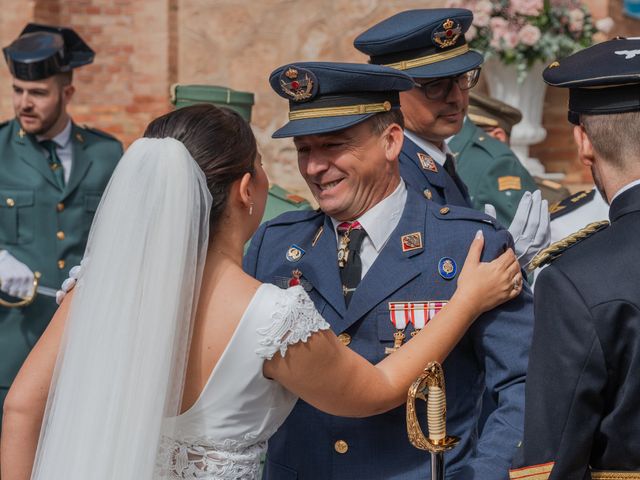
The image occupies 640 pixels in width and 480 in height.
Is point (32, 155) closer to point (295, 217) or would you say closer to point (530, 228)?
point (295, 217)

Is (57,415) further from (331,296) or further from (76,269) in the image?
(331,296)

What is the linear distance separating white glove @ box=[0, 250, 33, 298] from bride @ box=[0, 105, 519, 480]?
302cm

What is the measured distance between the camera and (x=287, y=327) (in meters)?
2.28

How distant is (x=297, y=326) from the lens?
229 centimetres

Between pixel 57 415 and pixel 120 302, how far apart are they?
0.91 ft

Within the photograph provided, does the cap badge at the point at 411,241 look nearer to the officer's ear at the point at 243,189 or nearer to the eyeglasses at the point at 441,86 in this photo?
the officer's ear at the point at 243,189

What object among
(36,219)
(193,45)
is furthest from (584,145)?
(193,45)

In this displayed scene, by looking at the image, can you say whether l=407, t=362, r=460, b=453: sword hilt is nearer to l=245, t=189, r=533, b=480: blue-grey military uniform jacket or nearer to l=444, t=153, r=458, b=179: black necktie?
l=245, t=189, r=533, b=480: blue-grey military uniform jacket

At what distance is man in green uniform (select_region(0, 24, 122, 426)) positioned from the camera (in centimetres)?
557

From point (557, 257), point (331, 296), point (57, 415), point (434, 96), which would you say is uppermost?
point (434, 96)

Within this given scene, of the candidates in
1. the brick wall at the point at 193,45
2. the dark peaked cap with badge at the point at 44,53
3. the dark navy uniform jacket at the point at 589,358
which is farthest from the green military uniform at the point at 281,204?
the brick wall at the point at 193,45

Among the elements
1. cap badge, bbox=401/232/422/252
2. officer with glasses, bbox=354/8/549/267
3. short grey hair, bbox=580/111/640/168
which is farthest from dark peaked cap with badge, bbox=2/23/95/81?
short grey hair, bbox=580/111/640/168

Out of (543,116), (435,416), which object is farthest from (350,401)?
(543,116)

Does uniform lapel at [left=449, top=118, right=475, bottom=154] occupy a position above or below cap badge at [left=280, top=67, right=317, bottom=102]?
below
